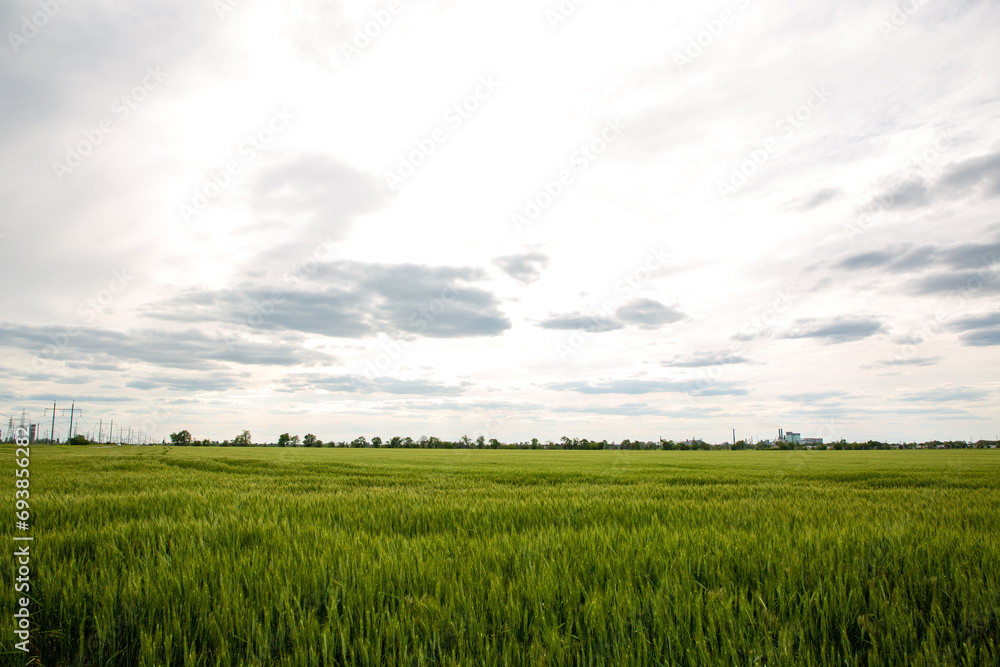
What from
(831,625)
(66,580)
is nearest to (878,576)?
(831,625)

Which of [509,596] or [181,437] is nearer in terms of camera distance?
[509,596]

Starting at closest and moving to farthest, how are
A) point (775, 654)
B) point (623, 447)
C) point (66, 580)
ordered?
point (775, 654), point (66, 580), point (623, 447)

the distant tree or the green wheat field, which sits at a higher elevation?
the green wheat field

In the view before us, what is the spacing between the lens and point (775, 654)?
2141 mm

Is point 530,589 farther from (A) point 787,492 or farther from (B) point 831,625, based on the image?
(A) point 787,492

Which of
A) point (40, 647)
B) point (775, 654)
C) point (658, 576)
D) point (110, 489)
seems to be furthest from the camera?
point (110, 489)

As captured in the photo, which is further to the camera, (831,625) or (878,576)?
(878,576)

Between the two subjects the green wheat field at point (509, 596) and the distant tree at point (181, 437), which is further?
the distant tree at point (181, 437)

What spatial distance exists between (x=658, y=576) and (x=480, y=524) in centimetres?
242

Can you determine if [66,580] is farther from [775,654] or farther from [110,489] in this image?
[110,489]

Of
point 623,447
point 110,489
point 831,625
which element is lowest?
point 623,447

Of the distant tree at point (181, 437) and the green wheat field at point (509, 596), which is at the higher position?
the green wheat field at point (509, 596)

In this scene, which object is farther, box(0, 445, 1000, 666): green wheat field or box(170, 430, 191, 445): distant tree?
box(170, 430, 191, 445): distant tree

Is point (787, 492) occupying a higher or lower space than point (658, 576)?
lower
